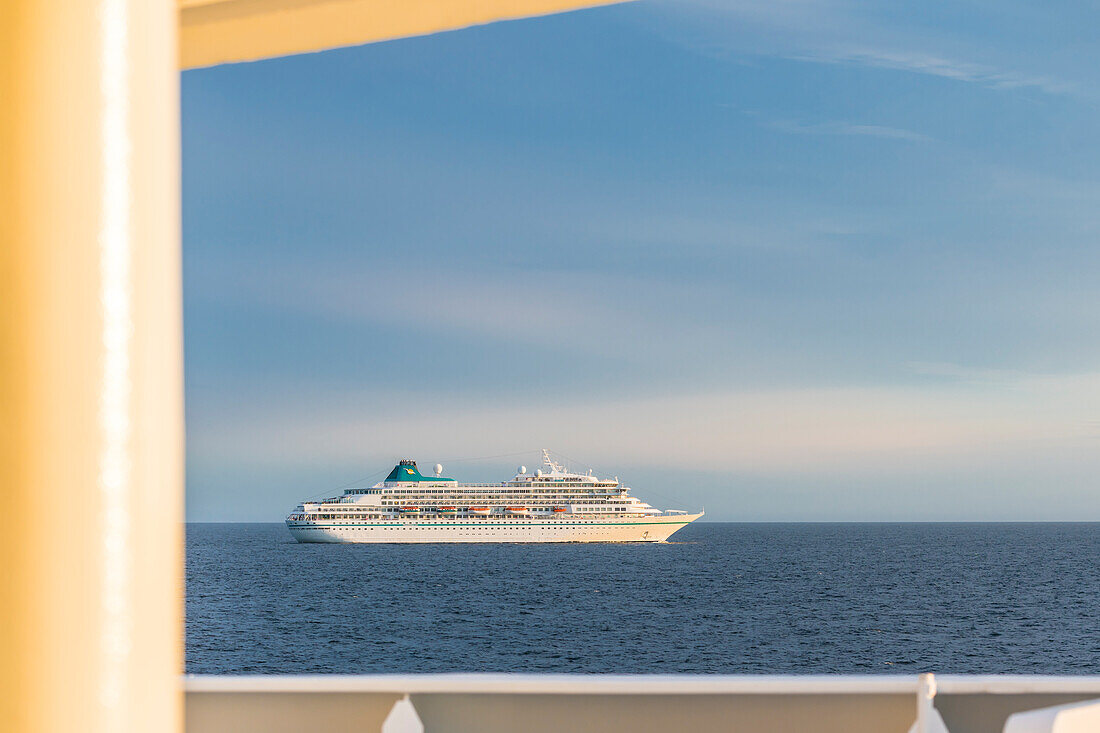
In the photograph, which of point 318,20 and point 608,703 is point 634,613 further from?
point 318,20

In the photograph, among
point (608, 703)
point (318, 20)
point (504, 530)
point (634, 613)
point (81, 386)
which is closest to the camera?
point (81, 386)

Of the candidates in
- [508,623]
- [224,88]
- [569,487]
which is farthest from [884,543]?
[224,88]

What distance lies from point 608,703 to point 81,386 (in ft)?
5.68

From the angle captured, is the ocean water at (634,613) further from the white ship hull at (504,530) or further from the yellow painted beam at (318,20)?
the yellow painted beam at (318,20)

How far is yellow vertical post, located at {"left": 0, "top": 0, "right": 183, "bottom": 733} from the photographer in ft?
0.97

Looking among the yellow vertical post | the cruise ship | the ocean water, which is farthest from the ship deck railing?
the cruise ship

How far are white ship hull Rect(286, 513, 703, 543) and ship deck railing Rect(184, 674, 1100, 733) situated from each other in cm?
4550

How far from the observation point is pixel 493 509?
46844mm

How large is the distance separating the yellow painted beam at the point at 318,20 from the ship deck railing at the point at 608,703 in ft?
4.12

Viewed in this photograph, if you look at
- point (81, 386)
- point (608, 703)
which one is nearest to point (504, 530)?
point (608, 703)

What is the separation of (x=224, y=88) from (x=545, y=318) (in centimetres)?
2611

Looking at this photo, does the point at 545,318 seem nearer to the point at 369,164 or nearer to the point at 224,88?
the point at 369,164

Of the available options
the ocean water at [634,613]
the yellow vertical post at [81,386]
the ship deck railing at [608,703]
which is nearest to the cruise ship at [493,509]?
the ocean water at [634,613]

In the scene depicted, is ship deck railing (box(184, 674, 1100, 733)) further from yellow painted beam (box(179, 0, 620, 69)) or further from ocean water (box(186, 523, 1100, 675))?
ocean water (box(186, 523, 1100, 675))
